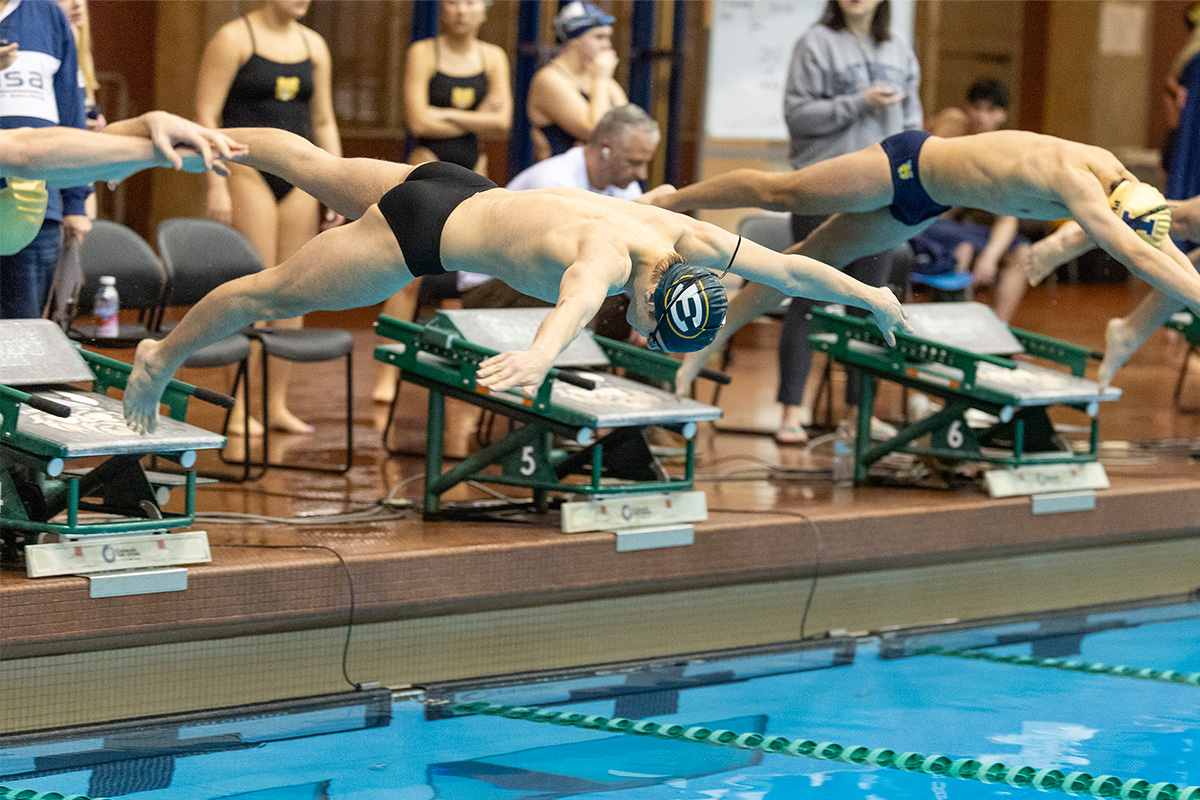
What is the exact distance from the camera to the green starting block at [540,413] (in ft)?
16.2

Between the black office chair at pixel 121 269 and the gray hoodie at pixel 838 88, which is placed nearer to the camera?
the black office chair at pixel 121 269

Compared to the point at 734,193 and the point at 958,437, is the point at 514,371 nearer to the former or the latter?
the point at 734,193

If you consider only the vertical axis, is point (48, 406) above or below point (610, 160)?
below

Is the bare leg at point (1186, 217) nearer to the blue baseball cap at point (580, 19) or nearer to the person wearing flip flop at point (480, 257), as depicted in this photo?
the person wearing flip flop at point (480, 257)

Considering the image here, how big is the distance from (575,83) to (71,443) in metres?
3.13

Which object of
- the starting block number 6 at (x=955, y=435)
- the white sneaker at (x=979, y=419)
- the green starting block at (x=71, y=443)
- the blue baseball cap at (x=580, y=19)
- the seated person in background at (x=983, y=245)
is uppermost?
the blue baseball cap at (x=580, y=19)

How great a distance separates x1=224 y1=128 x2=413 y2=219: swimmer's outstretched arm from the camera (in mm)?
4055

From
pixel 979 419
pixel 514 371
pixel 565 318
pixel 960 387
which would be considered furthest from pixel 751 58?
pixel 514 371

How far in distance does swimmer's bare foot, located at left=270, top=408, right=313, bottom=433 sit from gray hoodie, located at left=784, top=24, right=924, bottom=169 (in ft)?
7.53

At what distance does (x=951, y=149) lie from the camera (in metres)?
4.93

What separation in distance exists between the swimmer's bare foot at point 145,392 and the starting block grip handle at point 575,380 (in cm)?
133

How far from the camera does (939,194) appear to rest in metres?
4.96

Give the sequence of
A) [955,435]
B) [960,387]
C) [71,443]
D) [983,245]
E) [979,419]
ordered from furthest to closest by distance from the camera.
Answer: [983,245]
[979,419]
[955,435]
[960,387]
[71,443]

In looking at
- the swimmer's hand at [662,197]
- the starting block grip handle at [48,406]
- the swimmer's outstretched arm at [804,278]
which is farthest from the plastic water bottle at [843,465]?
the starting block grip handle at [48,406]
